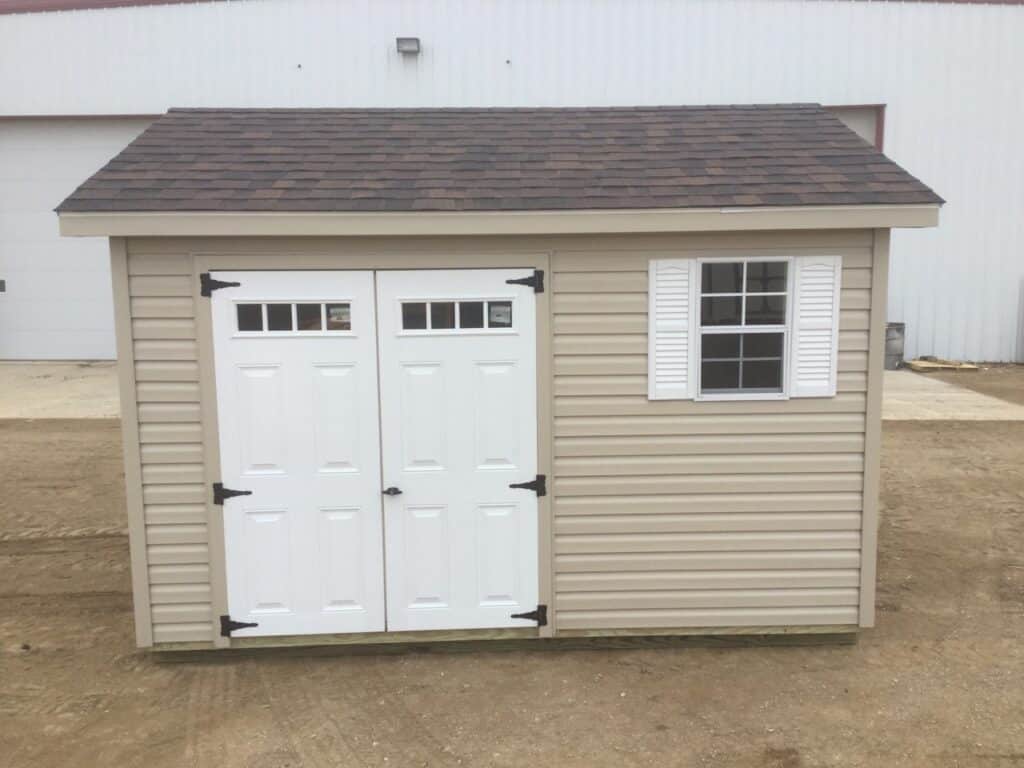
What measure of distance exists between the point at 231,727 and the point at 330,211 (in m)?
2.89

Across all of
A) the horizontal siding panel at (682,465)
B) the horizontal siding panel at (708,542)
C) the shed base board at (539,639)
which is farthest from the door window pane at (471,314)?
the shed base board at (539,639)

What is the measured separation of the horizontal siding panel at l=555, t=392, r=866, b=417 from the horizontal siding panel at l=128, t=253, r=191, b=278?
2.34 meters

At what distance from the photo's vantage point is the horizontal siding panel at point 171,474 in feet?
17.3

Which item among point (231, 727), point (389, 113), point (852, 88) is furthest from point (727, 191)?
point (852, 88)

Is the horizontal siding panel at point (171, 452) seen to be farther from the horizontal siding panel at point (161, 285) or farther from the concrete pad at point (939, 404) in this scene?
the concrete pad at point (939, 404)

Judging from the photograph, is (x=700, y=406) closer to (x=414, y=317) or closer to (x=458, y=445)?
(x=458, y=445)

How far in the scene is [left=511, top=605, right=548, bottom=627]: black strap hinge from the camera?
549 cm

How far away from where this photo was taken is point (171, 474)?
5.29 m

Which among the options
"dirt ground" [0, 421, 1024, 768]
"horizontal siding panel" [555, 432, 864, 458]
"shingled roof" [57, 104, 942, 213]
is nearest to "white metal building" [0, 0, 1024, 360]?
"shingled roof" [57, 104, 942, 213]

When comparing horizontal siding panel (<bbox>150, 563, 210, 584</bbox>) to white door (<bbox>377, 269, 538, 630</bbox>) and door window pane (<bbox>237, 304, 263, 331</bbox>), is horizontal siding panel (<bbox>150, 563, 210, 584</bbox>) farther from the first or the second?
door window pane (<bbox>237, 304, 263, 331</bbox>)

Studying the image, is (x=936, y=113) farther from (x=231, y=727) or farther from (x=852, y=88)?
(x=231, y=727)

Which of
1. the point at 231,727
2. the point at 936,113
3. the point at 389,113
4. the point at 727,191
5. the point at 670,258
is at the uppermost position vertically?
the point at 936,113

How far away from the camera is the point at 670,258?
5262 mm

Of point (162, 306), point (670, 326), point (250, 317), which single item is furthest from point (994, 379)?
point (162, 306)
